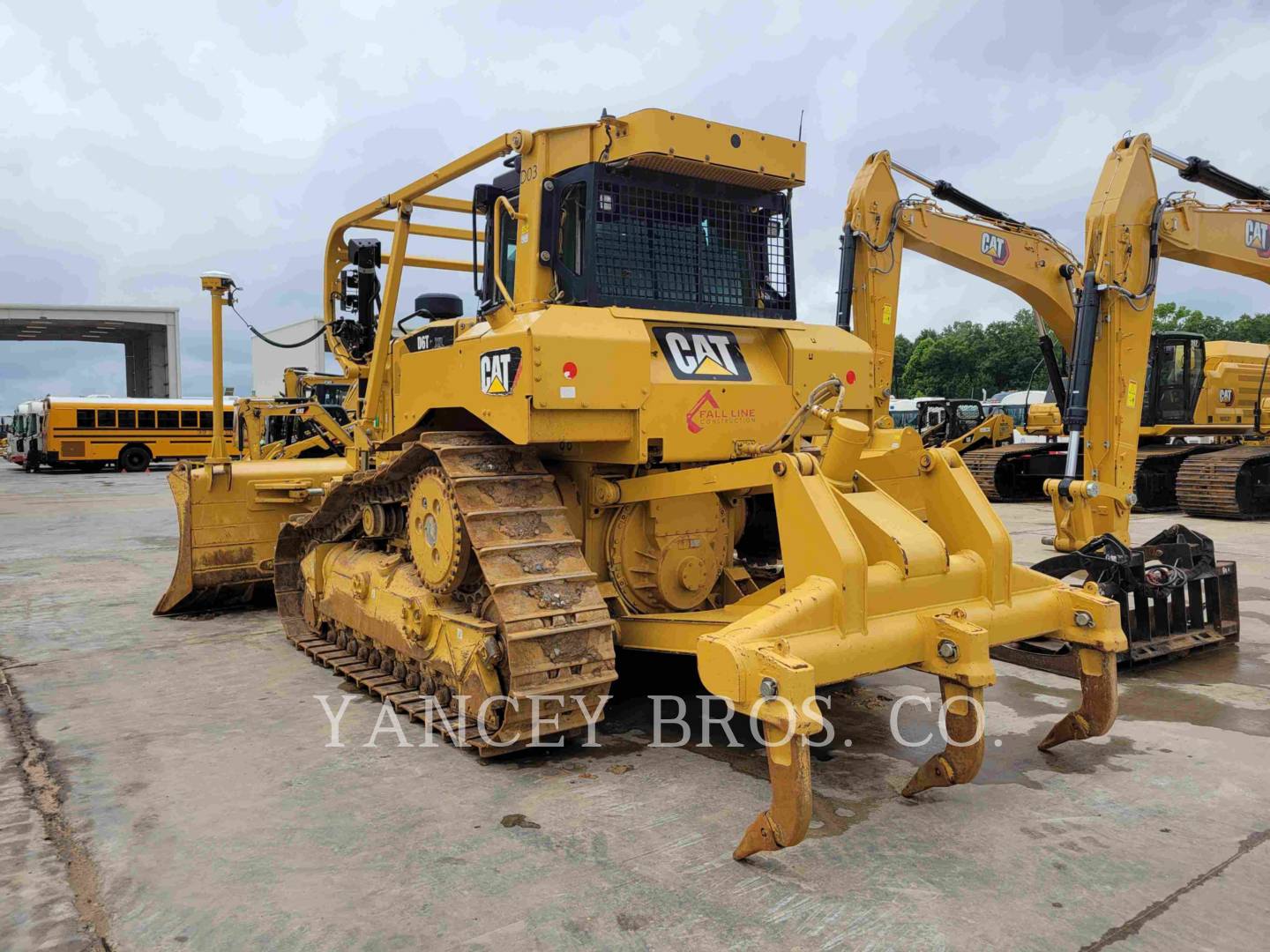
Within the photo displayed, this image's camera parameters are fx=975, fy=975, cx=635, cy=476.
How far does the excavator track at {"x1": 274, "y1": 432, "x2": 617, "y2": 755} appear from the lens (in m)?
4.39

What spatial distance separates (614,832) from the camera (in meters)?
3.84

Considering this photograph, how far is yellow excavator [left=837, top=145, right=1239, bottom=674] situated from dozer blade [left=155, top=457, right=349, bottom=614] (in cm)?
509

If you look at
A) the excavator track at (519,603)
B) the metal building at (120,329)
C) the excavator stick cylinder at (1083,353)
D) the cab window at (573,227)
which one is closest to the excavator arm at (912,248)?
the excavator stick cylinder at (1083,353)

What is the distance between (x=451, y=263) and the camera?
8.09 m

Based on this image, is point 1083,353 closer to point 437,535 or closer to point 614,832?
point 437,535

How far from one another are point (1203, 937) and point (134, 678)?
598 centimetres

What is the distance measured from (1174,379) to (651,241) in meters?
14.9

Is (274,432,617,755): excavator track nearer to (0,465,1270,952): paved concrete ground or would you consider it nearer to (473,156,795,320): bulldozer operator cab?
(0,465,1270,952): paved concrete ground

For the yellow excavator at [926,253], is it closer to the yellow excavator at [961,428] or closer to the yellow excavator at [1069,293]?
the yellow excavator at [1069,293]

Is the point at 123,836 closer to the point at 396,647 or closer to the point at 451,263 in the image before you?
the point at 396,647

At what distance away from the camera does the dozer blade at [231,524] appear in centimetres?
829

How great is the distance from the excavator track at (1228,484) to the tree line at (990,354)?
43.9m

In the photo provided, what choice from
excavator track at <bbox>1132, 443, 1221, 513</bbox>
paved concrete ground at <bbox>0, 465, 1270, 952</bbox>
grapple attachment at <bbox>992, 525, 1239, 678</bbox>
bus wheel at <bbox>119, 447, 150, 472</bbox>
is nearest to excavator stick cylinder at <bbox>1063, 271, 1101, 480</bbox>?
grapple attachment at <bbox>992, 525, 1239, 678</bbox>

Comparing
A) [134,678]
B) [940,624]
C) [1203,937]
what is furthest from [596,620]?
[134,678]
